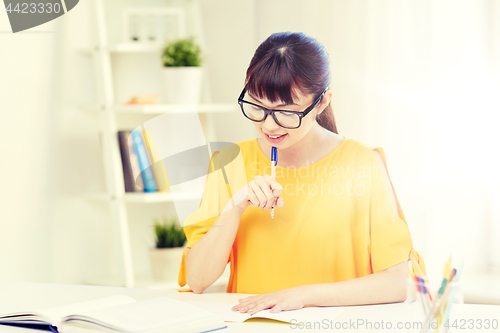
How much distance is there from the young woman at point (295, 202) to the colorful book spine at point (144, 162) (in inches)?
32.2

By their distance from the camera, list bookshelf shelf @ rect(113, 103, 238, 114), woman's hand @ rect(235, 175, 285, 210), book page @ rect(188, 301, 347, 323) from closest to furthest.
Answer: book page @ rect(188, 301, 347, 323), woman's hand @ rect(235, 175, 285, 210), bookshelf shelf @ rect(113, 103, 238, 114)

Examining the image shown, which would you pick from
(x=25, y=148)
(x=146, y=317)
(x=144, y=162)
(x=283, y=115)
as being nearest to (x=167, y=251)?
(x=144, y=162)

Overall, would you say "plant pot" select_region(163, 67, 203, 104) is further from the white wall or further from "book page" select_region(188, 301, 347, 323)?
"book page" select_region(188, 301, 347, 323)

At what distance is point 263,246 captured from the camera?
4.30 feet

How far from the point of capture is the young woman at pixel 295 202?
1.16 m

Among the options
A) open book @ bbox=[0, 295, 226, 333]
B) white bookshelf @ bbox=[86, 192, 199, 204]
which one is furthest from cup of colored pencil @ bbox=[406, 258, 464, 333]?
white bookshelf @ bbox=[86, 192, 199, 204]

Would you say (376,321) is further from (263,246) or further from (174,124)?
(174,124)

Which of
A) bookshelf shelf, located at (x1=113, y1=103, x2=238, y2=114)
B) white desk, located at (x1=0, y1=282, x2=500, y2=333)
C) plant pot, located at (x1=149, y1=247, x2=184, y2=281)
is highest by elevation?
bookshelf shelf, located at (x1=113, y1=103, x2=238, y2=114)

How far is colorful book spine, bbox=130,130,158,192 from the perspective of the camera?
6.99 ft

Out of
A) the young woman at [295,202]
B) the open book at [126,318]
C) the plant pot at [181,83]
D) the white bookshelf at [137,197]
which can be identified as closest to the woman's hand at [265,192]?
the young woman at [295,202]

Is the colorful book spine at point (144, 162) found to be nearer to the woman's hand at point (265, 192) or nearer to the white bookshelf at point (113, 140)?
the white bookshelf at point (113, 140)

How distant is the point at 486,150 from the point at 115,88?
4.91ft

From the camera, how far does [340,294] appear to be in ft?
3.54

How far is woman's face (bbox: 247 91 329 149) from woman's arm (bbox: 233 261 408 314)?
33 cm
